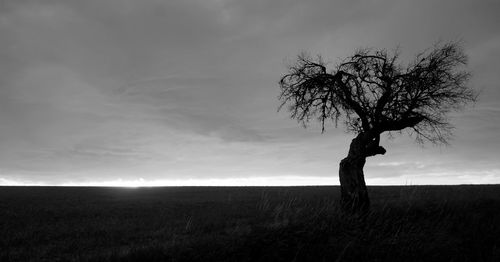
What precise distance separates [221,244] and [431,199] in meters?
11.2

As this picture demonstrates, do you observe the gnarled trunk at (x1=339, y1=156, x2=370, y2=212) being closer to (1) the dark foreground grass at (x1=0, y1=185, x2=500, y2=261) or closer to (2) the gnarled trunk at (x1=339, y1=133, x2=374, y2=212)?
(2) the gnarled trunk at (x1=339, y1=133, x2=374, y2=212)

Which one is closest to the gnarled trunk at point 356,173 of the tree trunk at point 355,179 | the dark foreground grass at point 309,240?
the tree trunk at point 355,179

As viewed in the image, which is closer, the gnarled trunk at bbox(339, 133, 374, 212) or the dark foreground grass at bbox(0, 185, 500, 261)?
the dark foreground grass at bbox(0, 185, 500, 261)

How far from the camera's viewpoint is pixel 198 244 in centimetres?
1021

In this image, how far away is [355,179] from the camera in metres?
18.1

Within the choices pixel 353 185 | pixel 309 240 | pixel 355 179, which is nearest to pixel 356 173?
pixel 355 179

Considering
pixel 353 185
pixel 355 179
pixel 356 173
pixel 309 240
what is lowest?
pixel 309 240

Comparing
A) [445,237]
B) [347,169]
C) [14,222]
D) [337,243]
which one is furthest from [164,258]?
[14,222]

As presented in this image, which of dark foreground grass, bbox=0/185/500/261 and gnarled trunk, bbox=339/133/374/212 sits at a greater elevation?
gnarled trunk, bbox=339/133/374/212

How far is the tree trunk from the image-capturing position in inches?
693

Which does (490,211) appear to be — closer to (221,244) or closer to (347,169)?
(347,169)

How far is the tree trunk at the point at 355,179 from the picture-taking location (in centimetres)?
1761

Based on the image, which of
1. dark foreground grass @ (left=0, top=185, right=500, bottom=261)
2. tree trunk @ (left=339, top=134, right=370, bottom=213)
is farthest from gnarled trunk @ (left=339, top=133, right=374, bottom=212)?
dark foreground grass @ (left=0, top=185, right=500, bottom=261)

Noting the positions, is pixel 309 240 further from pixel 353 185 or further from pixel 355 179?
pixel 355 179
